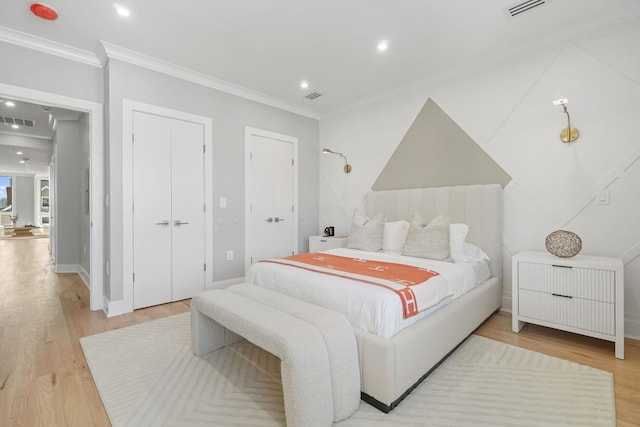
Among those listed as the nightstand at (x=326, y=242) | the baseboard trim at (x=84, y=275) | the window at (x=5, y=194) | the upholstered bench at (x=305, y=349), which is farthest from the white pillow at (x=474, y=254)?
the window at (x=5, y=194)

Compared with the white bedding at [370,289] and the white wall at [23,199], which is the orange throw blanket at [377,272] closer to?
the white bedding at [370,289]

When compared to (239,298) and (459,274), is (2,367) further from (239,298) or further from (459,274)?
(459,274)

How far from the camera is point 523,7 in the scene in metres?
2.37

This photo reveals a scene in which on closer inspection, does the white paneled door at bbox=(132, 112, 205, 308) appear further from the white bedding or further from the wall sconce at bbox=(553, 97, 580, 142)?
the wall sconce at bbox=(553, 97, 580, 142)

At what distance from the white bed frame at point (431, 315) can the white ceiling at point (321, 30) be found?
4.70 feet

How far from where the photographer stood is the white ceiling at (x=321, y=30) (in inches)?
93.1

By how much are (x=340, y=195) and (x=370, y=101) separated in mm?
1480

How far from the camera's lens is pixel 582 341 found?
8.01 feet

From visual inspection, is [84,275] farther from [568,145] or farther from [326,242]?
[568,145]

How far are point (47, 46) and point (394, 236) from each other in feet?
13.1

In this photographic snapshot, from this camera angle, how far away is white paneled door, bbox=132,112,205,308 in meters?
3.21

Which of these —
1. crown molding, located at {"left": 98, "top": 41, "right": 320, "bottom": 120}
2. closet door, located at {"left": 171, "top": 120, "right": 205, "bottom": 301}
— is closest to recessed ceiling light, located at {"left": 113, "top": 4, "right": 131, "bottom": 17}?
crown molding, located at {"left": 98, "top": 41, "right": 320, "bottom": 120}

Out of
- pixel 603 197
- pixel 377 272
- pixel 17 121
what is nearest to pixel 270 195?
pixel 377 272

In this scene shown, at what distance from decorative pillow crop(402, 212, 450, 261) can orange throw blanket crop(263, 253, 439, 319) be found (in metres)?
0.43
